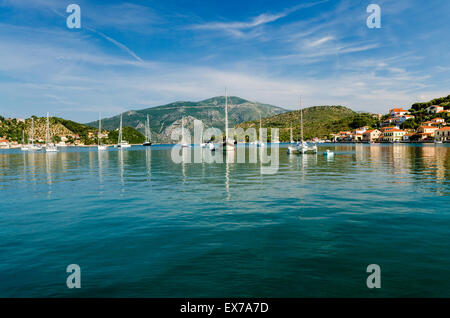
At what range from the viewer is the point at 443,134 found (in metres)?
153

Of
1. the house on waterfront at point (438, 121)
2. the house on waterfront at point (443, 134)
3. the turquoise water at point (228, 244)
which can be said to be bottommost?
the turquoise water at point (228, 244)

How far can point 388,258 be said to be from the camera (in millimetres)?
9398

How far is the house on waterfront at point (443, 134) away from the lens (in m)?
151

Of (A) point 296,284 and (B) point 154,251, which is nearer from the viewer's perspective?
(A) point 296,284

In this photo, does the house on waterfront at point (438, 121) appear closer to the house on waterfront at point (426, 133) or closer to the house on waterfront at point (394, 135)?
the house on waterfront at point (426, 133)

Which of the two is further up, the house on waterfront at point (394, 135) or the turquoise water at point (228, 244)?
the house on waterfront at point (394, 135)

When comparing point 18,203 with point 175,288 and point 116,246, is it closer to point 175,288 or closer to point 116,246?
point 116,246

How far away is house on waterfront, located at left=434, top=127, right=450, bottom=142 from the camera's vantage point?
494ft

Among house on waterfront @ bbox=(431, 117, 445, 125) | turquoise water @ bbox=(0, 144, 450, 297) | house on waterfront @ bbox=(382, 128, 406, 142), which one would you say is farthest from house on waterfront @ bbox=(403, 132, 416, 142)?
turquoise water @ bbox=(0, 144, 450, 297)

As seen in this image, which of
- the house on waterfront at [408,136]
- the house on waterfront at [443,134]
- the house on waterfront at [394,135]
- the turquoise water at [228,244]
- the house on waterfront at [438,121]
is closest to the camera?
the turquoise water at [228,244]

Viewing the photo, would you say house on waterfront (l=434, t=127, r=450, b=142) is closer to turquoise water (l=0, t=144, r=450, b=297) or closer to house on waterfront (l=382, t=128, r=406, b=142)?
house on waterfront (l=382, t=128, r=406, b=142)

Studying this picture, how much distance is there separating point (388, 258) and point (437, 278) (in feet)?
5.13

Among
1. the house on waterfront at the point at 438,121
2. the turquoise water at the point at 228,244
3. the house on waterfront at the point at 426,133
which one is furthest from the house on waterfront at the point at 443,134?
the turquoise water at the point at 228,244
